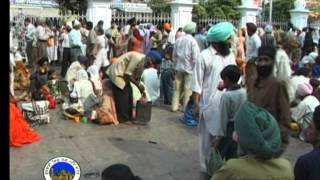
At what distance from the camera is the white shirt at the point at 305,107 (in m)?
8.61

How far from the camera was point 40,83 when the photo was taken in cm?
1062

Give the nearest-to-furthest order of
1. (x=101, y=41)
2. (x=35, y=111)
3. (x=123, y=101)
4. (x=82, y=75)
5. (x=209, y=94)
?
(x=209, y=94), (x=35, y=111), (x=123, y=101), (x=82, y=75), (x=101, y=41)

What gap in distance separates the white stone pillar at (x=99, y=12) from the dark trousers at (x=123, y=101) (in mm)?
8978

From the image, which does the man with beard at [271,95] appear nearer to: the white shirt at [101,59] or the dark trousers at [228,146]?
the dark trousers at [228,146]

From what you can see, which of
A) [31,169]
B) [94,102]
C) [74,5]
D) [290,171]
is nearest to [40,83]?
[94,102]

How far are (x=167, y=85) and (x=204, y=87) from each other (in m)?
5.15

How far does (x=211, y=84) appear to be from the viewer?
5.86 m

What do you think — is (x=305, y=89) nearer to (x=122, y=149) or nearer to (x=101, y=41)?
(x=122, y=149)

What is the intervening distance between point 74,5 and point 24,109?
22209mm

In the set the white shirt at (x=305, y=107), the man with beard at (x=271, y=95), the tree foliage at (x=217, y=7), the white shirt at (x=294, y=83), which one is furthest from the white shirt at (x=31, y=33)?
the tree foliage at (x=217, y=7)

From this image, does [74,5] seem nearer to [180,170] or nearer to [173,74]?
[173,74]

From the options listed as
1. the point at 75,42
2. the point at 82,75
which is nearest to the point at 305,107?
the point at 82,75

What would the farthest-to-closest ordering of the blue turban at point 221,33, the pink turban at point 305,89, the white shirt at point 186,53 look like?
the white shirt at point 186,53 → the pink turban at point 305,89 → the blue turban at point 221,33

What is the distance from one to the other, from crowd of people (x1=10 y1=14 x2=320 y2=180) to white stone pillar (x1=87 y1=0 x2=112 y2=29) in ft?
3.49
